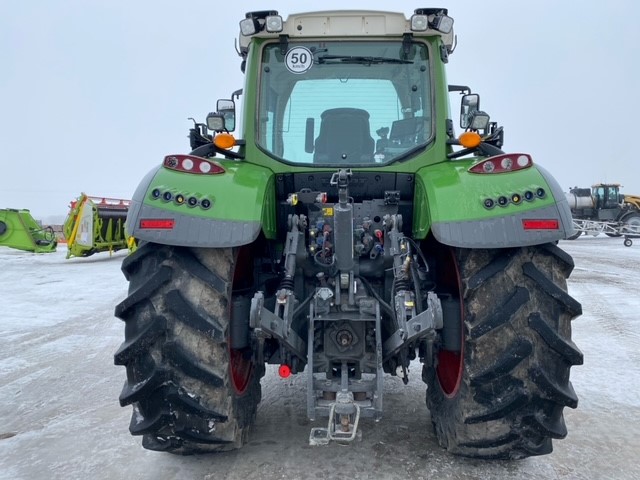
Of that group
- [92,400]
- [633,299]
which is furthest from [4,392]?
[633,299]

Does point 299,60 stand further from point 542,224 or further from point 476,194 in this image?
point 542,224

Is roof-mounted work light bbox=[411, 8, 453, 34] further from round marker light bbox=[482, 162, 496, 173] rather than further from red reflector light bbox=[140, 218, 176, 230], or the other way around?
red reflector light bbox=[140, 218, 176, 230]

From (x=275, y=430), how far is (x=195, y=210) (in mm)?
1561

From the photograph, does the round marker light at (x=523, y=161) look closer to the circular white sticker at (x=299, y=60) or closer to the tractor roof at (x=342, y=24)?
the tractor roof at (x=342, y=24)

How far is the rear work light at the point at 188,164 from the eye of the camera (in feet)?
8.58

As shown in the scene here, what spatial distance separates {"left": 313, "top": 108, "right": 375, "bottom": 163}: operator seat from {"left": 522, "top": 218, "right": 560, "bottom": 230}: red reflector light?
47.4 inches

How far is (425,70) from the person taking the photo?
336 centimetres

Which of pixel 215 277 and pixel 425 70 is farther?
pixel 425 70

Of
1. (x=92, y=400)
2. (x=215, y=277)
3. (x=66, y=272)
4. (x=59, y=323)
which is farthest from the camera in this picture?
(x=66, y=272)

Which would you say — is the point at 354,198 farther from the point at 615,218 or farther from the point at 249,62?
the point at 615,218

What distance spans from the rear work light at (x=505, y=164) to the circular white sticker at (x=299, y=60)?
135 cm

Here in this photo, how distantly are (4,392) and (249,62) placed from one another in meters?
3.06

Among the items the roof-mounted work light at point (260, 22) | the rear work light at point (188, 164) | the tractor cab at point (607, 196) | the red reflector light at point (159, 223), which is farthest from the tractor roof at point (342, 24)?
the tractor cab at point (607, 196)

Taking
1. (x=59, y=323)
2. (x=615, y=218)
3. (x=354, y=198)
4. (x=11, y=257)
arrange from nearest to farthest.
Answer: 1. (x=354, y=198)
2. (x=59, y=323)
3. (x=11, y=257)
4. (x=615, y=218)
